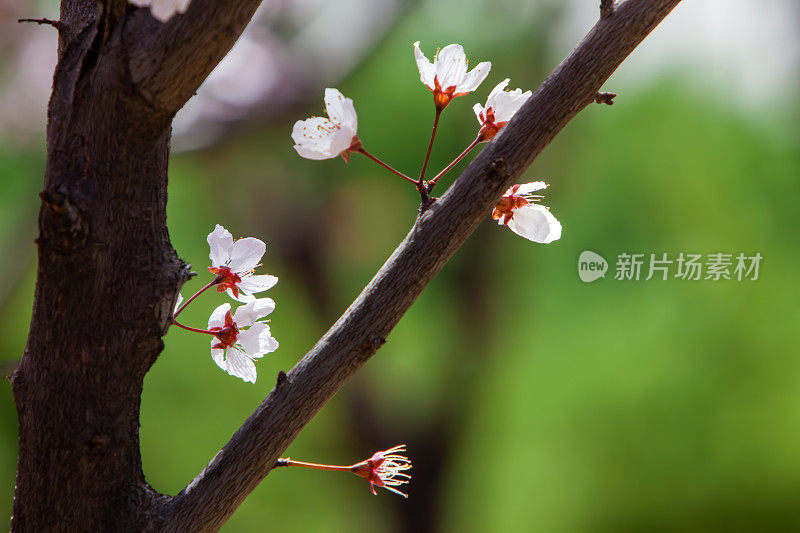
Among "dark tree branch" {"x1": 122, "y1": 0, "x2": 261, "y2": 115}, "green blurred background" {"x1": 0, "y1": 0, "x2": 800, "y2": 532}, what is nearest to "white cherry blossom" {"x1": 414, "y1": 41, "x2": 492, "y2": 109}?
"dark tree branch" {"x1": 122, "y1": 0, "x2": 261, "y2": 115}

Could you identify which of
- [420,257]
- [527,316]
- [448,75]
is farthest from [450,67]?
[527,316]

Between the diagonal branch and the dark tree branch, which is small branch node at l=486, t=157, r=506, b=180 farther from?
the dark tree branch

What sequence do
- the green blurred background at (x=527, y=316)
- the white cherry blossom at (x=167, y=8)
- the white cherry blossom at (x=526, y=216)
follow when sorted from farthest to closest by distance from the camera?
the green blurred background at (x=527, y=316)
the white cherry blossom at (x=526, y=216)
the white cherry blossom at (x=167, y=8)

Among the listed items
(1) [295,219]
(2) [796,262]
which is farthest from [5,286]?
(2) [796,262]

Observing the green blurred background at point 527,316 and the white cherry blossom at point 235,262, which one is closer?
the white cherry blossom at point 235,262

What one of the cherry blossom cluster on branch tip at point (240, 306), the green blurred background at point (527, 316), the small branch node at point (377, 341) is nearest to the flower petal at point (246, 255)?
the cherry blossom cluster on branch tip at point (240, 306)

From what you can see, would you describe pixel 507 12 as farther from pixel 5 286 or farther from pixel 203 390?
pixel 203 390

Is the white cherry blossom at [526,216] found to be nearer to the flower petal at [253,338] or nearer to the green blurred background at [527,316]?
the flower petal at [253,338]
